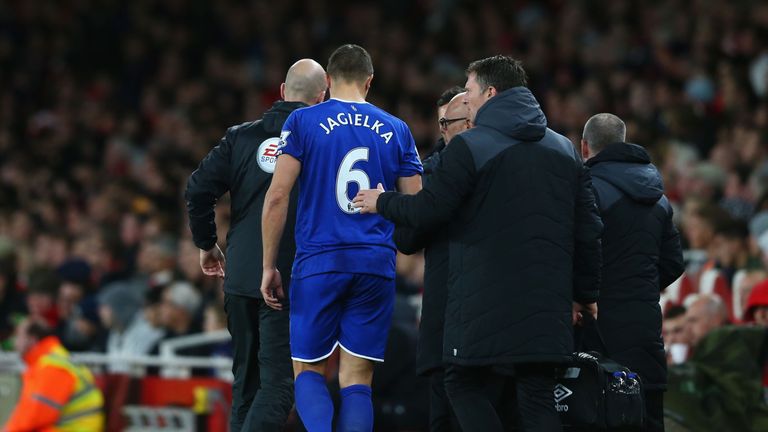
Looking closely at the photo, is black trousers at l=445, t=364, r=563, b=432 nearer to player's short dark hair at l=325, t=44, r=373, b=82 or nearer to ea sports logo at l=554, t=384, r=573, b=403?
ea sports logo at l=554, t=384, r=573, b=403

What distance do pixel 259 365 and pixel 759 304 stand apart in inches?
131

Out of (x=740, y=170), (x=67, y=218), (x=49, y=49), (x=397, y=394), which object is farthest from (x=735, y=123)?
(x=49, y=49)

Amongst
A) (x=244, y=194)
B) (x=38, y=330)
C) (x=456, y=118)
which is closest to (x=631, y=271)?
(x=456, y=118)

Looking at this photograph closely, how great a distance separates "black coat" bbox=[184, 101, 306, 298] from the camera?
21.6 ft

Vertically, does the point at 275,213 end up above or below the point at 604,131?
below

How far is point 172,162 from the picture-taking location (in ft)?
53.7

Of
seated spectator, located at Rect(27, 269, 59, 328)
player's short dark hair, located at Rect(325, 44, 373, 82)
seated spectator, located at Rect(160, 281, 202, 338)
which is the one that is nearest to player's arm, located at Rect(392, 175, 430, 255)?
player's short dark hair, located at Rect(325, 44, 373, 82)

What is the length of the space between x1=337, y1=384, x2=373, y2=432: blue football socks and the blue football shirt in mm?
543

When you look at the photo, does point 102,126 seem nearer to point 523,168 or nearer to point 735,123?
point 735,123

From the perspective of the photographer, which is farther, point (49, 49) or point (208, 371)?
point (49, 49)

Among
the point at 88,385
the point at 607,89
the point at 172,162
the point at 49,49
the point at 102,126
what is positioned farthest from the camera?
the point at 49,49

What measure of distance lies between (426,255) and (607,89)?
7.84m

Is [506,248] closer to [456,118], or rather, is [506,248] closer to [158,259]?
[456,118]

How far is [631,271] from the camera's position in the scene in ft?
21.1
